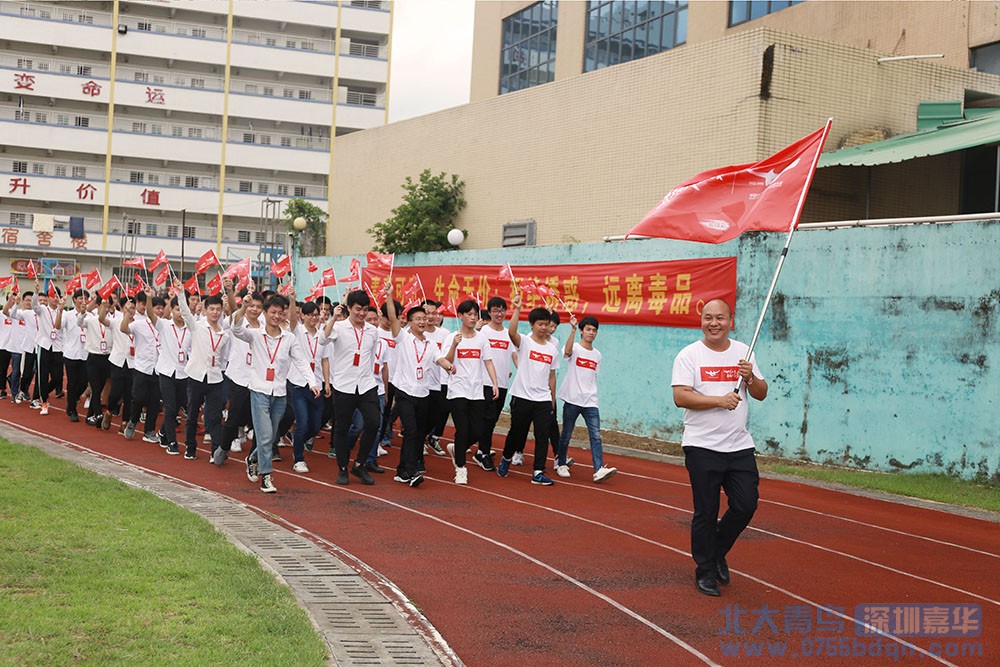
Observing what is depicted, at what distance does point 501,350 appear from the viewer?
12531 mm

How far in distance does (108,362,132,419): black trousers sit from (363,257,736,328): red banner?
16.5 ft

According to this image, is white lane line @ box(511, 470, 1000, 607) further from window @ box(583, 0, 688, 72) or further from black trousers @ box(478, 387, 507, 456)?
window @ box(583, 0, 688, 72)

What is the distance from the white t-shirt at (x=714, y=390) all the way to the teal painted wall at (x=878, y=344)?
6343mm

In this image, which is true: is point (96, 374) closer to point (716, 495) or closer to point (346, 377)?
point (346, 377)

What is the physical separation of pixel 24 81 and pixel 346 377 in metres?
55.0

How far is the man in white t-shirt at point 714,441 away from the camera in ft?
22.0

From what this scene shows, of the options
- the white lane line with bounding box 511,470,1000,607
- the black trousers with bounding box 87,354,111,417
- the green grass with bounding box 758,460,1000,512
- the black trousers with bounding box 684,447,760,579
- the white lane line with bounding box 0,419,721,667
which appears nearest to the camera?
the white lane line with bounding box 0,419,721,667

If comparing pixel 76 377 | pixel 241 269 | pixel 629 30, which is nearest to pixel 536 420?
pixel 241 269

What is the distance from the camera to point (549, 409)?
1145 cm

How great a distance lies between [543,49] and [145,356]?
2072 centimetres

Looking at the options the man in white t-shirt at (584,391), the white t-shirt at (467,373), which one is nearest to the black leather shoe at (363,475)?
the white t-shirt at (467,373)

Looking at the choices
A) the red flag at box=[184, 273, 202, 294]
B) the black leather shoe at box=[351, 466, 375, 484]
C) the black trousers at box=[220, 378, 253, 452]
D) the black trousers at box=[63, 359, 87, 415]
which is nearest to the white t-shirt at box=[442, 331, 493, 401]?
the black leather shoe at box=[351, 466, 375, 484]

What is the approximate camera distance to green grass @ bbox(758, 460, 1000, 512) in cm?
1111

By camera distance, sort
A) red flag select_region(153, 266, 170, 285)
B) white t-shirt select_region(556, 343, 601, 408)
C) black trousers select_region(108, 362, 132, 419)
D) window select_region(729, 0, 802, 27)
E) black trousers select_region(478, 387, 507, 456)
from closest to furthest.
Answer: white t-shirt select_region(556, 343, 601, 408), black trousers select_region(478, 387, 507, 456), black trousers select_region(108, 362, 132, 419), red flag select_region(153, 266, 170, 285), window select_region(729, 0, 802, 27)
